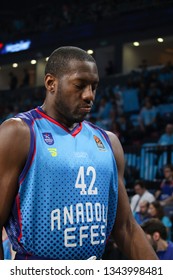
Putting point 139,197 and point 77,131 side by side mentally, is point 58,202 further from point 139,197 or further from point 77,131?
point 139,197

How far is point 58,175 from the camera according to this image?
2896 millimetres

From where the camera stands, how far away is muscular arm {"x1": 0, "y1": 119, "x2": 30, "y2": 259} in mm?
2830

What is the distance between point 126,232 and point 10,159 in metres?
0.74

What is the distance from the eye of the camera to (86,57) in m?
3.03

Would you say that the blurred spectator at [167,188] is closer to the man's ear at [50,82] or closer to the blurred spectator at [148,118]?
the blurred spectator at [148,118]

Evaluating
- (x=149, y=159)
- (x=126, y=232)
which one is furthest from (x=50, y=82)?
(x=149, y=159)

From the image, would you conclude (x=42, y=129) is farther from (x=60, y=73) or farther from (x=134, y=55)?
(x=134, y=55)

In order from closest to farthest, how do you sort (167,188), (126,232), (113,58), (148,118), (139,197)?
1. (126,232)
2. (139,197)
3. (167,188)
4. (148,118)
5. (113,58)

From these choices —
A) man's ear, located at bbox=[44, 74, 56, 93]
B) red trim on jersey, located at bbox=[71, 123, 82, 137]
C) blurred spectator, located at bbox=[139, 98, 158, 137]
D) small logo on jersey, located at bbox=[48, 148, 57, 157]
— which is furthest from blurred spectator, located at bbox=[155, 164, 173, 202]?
small logo on jersey, located at bbox=[48, 148, 57, 157]

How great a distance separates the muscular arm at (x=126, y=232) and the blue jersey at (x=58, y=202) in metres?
0.20

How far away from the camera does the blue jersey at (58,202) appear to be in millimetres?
2844

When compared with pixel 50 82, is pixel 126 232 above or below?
below

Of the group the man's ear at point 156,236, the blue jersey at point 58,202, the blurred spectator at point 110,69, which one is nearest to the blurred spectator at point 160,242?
the man's ear at point 156,236
